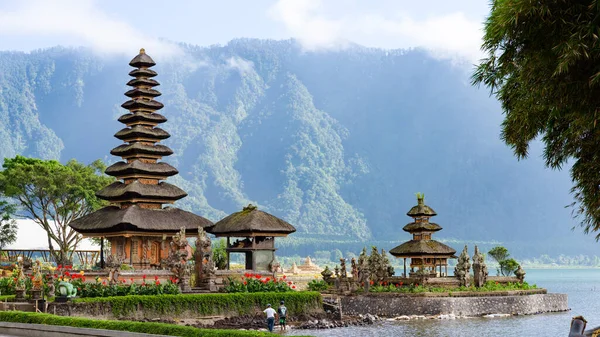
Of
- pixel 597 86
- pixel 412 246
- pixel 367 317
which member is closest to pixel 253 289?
pixel 367 317

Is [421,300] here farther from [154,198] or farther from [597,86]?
[597,86]

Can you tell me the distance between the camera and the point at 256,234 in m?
47.9

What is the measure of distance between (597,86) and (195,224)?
37091mm

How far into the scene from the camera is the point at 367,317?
43.9 meters

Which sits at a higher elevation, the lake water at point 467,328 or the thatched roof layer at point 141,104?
the thatched roof layer at point 141,104

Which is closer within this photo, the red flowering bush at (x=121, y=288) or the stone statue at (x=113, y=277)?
the red flowering bush at (x=121, y=288)

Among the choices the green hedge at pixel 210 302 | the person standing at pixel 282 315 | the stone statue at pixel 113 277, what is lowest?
the person standing at pixel 282 315

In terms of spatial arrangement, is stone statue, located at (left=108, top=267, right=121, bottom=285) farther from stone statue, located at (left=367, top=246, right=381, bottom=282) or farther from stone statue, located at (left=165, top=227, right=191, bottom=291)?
stone statue, located at (left=367, top=246, right=381, bottom=282)

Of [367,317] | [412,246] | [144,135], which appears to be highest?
[144,135]

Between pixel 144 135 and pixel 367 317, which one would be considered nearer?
pixel 367 317

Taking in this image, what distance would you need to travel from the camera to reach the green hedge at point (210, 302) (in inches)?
1362

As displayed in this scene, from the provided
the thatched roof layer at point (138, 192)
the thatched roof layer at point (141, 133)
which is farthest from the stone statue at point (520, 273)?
the thatched roof layer at point (141, 133)

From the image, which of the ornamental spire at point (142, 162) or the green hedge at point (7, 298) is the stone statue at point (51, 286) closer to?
the green hedge at point (7, 298)

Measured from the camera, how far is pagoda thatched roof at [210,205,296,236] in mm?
47844
